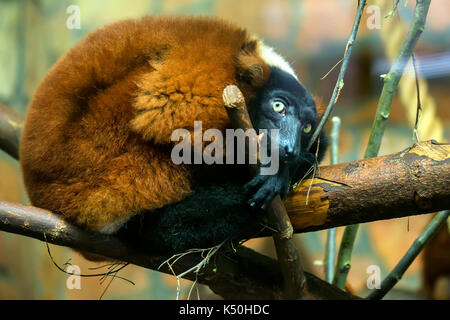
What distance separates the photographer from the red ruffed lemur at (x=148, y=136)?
162cm

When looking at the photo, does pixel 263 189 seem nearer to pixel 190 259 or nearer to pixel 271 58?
pixel 190 259

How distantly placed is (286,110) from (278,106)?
4 cm

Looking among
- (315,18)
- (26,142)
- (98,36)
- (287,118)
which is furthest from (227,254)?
(315,18)

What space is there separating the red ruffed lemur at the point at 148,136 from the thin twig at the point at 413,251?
0.69 m

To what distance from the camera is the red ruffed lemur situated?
1.62 meters

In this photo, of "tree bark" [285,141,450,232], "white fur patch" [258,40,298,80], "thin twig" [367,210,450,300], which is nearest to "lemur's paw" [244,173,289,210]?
"tree bark" [285,141,450,232]

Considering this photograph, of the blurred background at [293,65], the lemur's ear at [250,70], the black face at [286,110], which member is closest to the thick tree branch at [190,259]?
the black face at [286,110]

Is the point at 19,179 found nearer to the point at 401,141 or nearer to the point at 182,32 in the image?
the point at 182,32

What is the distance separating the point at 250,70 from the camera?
1802 millimetres

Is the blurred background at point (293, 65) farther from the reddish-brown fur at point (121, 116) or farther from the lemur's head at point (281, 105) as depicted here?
the reddish-brown fur at point (121, 116)

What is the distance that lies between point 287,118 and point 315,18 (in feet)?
9.61

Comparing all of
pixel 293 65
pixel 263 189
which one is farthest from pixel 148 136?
pixel 293 65

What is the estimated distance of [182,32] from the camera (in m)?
1.85

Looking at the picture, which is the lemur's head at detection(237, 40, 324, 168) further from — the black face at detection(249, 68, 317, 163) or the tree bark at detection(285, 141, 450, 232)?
the tree bark at detection(285, 141, 450, 232)
